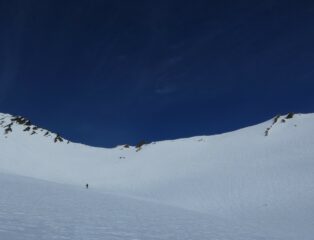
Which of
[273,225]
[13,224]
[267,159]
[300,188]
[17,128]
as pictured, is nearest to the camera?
[13,224]

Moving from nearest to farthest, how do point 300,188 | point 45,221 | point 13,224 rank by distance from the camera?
point 13,224
point 45,221
point 300,188

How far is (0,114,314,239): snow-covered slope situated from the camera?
1041 inches

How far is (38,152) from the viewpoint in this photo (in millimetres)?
68125

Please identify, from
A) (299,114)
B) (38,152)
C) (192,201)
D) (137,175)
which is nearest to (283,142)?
(299,114)

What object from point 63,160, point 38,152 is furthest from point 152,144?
point 38,152

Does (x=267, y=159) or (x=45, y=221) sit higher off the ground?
(x=267, y=159)

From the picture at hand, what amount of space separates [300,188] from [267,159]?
1689 centimetres

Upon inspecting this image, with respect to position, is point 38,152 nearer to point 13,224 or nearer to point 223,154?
point 223,154

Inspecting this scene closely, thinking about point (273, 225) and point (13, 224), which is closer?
point (13, 224)

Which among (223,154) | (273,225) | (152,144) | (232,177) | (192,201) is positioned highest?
(152,144)

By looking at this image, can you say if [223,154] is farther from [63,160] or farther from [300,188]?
[63,160]

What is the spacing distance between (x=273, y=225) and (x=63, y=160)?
5140 centimetres

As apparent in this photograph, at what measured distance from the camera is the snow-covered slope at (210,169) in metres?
26.5

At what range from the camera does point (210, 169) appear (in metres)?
47.8
